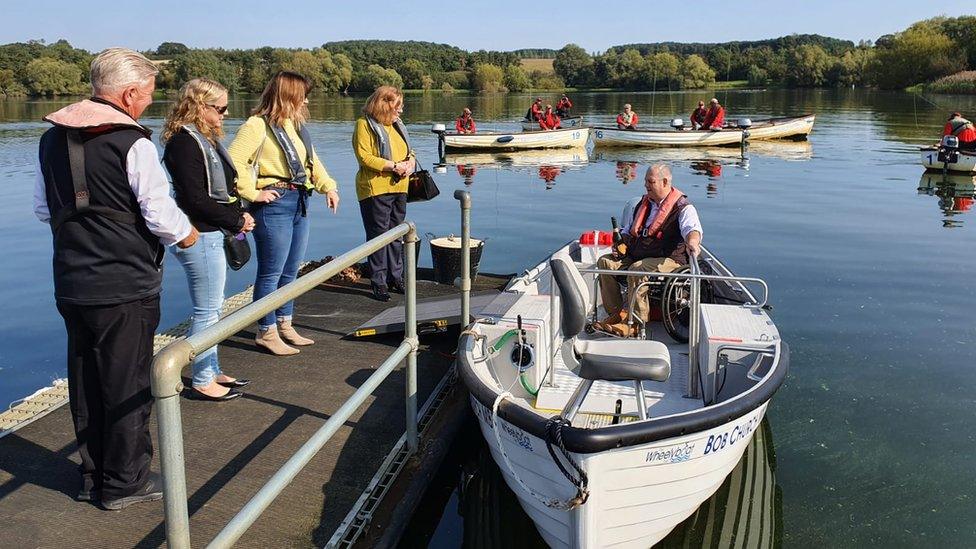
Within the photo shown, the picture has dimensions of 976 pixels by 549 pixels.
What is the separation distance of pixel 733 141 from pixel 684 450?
82.9ft

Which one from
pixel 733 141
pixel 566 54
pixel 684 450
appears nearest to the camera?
pixel 684 450

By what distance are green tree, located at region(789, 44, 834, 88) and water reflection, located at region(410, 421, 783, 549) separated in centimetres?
9181

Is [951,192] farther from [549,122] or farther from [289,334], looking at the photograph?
[289,334]

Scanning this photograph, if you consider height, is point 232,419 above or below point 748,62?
below

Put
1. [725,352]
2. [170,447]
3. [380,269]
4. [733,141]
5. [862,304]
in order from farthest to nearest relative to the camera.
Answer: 1. [733,141]
2. [862,304]
3. [380,269]
4. [725,352]
5. [170,447]

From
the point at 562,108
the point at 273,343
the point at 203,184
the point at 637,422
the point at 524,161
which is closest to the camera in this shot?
the point at 637,422

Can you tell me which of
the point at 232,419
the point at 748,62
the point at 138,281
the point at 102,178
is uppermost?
the point at 748,62

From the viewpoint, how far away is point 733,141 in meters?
26.9

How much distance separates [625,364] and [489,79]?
299 ft

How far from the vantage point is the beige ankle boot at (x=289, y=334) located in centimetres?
546

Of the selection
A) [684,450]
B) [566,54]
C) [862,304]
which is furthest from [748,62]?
[684,450]

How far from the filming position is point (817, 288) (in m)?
9.57

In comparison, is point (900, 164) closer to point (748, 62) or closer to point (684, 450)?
point (684, 450)

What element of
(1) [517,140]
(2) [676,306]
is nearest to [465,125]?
(1) [517,140]
